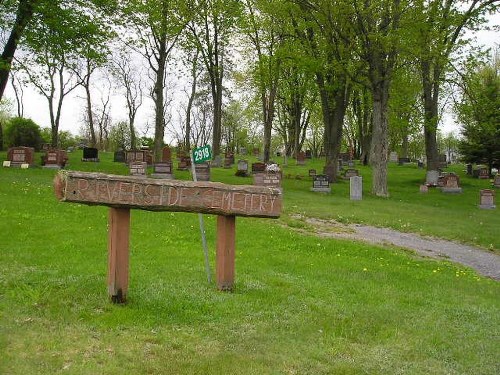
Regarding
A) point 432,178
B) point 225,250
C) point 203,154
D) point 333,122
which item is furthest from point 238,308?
point 432,178

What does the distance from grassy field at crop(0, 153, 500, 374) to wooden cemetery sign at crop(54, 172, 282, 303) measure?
0.38 metres

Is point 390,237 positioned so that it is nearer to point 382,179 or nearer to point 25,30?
point 382,179

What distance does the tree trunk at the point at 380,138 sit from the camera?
2391 centimetres

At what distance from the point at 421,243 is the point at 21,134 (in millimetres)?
27823

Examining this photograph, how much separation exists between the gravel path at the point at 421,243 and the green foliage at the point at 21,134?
24441 mm

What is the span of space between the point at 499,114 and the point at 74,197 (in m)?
26.8

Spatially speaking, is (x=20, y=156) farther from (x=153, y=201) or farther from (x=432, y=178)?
(x=432, y=178)

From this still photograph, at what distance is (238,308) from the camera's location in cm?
611

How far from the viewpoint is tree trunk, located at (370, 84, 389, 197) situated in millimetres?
23906

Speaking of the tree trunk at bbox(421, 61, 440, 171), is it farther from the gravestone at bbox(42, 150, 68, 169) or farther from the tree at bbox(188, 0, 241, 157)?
the gravestone at bbox(42, 150, 68, 169)

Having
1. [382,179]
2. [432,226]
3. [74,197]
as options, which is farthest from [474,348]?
[382,179]

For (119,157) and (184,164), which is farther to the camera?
(119,157)

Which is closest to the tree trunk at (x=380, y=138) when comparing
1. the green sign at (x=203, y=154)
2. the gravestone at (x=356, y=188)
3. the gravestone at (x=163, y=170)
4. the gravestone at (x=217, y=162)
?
the gravestone at (x=356, y=188)

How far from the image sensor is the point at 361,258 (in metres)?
10.7
